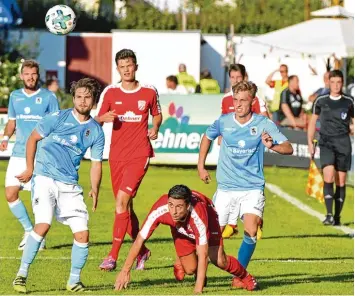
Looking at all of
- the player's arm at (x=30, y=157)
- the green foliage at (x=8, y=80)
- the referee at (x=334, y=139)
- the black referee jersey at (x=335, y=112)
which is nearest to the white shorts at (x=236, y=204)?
the player's arm at (x=30, y=157)

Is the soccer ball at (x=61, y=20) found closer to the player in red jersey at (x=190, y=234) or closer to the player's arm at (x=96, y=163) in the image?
the player's arm at (x=96, y=163)

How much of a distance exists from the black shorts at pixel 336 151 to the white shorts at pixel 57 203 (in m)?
7.43

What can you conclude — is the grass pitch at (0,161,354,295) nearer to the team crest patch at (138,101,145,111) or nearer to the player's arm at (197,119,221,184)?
the player's arm at (197,119,221,184)

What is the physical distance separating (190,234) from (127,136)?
8.20 ft

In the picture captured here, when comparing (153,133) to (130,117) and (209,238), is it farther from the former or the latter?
(209,238)

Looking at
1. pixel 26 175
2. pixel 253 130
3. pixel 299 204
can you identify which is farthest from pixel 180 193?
pixel 299 204

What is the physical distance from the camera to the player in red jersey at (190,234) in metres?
11.5

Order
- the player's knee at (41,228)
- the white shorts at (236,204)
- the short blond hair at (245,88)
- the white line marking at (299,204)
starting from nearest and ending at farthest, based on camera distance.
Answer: the player's knee at (41,228)
the short blond hair at (245,88)
the white shorts at (236,204)
the white line marking at (299,204)

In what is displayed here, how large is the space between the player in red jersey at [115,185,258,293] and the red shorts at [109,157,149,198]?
6.32 feet

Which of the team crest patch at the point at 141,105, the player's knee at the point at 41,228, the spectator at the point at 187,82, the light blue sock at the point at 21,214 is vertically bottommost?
the light blue sock at the point at 21,214

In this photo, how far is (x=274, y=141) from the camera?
12.8 metres

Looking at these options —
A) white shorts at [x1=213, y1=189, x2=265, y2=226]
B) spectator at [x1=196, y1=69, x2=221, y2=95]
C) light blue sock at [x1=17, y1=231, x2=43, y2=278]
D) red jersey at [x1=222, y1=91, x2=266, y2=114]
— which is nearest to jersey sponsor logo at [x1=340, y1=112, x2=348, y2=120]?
red jersey at [x1=222, y1=91, x2=266, y2=114]

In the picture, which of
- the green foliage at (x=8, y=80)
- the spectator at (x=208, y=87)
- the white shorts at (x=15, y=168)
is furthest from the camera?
the spectator at (x=208, y=87)

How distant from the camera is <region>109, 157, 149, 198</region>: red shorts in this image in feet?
47.3
